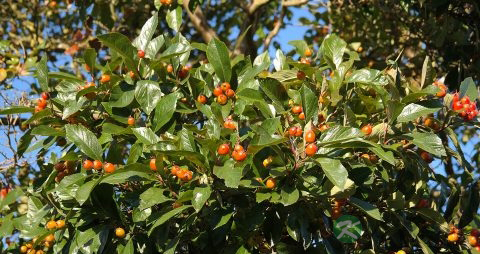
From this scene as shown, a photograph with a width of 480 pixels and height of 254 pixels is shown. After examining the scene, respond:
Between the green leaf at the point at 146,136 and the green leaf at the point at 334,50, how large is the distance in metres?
0.76

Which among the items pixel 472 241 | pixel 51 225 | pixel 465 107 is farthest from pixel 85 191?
pixel 472 241

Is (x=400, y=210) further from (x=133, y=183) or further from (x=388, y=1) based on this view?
(x=388, y=1)

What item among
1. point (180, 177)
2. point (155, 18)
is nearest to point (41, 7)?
point (155, 18)

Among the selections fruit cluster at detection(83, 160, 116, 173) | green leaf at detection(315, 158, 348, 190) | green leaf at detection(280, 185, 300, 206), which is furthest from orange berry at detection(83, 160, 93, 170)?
green leaf at detection(315, 158, 348, 190)

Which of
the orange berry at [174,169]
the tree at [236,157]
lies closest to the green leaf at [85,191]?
the tree at [236,157]

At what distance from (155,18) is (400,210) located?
122 cm

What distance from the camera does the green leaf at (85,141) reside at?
93.4 inches

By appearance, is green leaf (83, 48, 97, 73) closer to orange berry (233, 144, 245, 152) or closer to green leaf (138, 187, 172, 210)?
green leaf (138, 187, 172, 210)

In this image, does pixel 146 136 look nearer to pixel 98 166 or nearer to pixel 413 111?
pixel 98 166

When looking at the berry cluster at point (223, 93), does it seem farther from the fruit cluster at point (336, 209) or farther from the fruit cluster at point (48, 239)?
the fruit cluster at point (48, 239)

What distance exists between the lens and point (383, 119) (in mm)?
2516

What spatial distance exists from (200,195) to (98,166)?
1.55 ft

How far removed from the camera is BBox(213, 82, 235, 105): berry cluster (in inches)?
101

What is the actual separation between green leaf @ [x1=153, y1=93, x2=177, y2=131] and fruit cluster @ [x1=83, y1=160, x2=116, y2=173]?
0.23 metres
